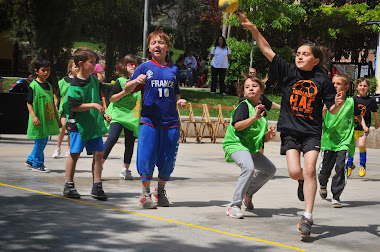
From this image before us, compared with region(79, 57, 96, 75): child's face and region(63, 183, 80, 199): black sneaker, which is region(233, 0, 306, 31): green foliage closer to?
region(79, 57, 96, 75): child's face

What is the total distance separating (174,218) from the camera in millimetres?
6188

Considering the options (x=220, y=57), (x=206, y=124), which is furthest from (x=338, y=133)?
(x=220, y=57)

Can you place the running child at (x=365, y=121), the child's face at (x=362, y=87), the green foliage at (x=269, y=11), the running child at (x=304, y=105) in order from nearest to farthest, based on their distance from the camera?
1. the running child at (x=304, y=105)
2. the child's face at (x=362, y=87)
3. the running child at (x=365, y=121)
4. the green foliage at (x=269, y=11)

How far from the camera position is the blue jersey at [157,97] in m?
6.85

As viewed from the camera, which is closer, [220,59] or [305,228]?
[305,228]

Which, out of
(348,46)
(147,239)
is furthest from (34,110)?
(348,46)

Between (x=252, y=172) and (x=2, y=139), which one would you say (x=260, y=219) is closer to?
(x=252, y=172)

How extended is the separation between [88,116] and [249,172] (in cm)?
200

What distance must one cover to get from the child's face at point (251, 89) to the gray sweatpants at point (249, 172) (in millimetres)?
632

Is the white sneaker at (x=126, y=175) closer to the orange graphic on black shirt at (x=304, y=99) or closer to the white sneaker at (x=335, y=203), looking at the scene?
the white sneaker at (x=335, y=203)

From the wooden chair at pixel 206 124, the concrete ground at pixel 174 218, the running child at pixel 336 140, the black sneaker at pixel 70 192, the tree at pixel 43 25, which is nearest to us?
the tree at pixel 43 25

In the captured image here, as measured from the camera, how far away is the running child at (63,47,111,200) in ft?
23.4

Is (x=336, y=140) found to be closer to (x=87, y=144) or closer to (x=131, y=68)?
(x=131, y=68)

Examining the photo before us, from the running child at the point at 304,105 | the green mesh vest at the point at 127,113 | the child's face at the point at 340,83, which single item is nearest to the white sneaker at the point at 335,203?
the child's face at the point at 340,83
